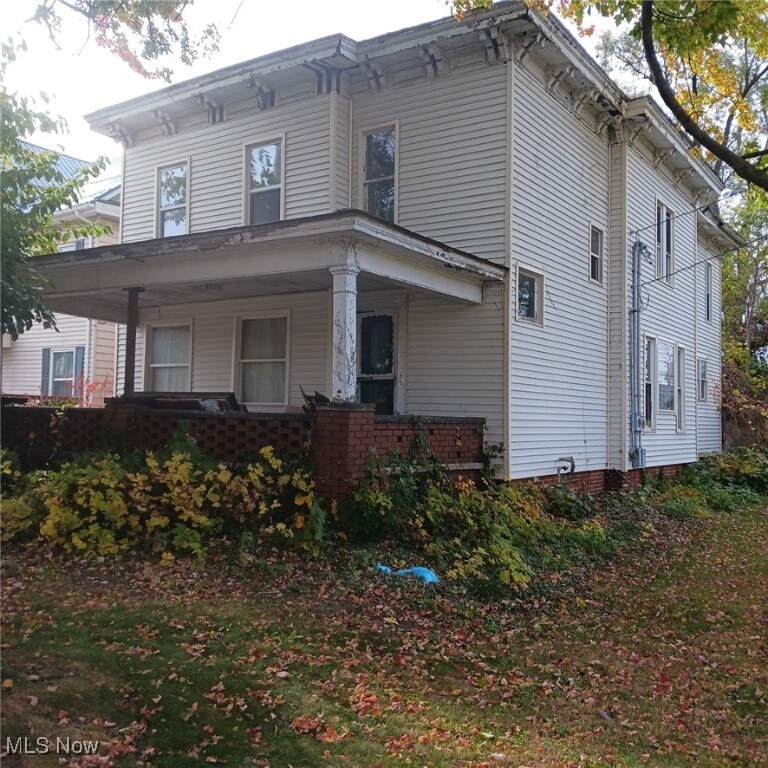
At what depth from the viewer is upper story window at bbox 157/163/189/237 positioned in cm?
1427

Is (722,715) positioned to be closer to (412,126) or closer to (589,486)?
(589,486)

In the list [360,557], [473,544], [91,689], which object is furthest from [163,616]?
[473,544]

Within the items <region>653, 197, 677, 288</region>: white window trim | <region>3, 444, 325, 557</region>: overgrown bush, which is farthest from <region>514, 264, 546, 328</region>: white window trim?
<region>653, 197, 677, 288</region>: white window trim

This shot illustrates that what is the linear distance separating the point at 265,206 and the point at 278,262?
422cm

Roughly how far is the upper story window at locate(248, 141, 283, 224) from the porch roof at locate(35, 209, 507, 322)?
1.60 metres

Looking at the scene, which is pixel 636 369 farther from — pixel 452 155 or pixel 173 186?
pixel 173 186

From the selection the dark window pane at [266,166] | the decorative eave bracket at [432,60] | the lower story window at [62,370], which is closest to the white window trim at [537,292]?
the decorative eave bracket at [432,60]

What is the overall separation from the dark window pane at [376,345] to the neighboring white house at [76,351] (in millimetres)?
9505

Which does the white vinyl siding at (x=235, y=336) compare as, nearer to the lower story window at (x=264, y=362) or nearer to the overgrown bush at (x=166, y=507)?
the lower story window at (x=264, y=362)

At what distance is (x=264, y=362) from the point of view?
43.5 ft

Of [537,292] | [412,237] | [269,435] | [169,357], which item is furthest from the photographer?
[169,357]

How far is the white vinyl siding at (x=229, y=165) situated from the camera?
12.6 meters

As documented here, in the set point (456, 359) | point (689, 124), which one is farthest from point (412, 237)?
point (689, 124)

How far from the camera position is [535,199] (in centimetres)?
1200
